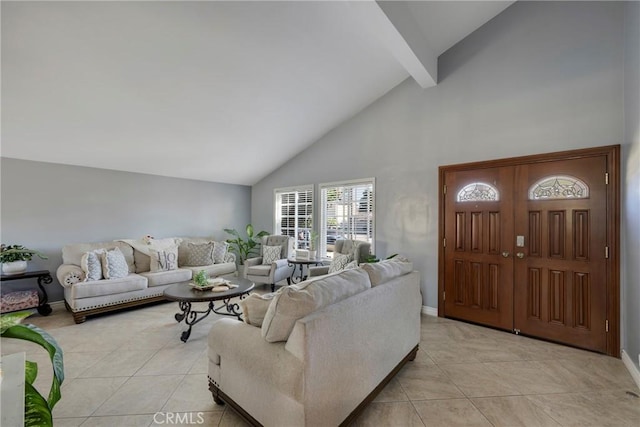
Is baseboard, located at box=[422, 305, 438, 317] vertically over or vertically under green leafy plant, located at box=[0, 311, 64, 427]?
under

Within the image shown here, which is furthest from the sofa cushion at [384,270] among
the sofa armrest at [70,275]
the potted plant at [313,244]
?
the sofa armrest at [70,275]

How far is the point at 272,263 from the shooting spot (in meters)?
5.11

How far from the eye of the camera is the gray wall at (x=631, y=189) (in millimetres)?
2436

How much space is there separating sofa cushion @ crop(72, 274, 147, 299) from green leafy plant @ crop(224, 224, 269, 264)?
2.10 metres

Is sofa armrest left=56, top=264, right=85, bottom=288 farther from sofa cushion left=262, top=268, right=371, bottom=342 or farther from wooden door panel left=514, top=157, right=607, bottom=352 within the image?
wooden door panel left=514, top=157, right=607, bottom=352

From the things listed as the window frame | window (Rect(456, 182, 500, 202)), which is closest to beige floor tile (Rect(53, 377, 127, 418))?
the window frame

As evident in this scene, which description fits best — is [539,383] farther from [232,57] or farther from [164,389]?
[232,57]

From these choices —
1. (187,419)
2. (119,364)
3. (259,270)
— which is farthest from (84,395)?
(259,270)

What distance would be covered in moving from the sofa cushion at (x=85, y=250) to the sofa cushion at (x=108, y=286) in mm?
614

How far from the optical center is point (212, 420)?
1.86 meters

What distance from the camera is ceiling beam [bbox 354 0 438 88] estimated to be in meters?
2.59

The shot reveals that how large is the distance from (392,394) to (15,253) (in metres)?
4.85

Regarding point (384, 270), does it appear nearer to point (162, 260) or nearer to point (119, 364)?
point (119, 364)

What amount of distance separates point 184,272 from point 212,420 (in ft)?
10.2
